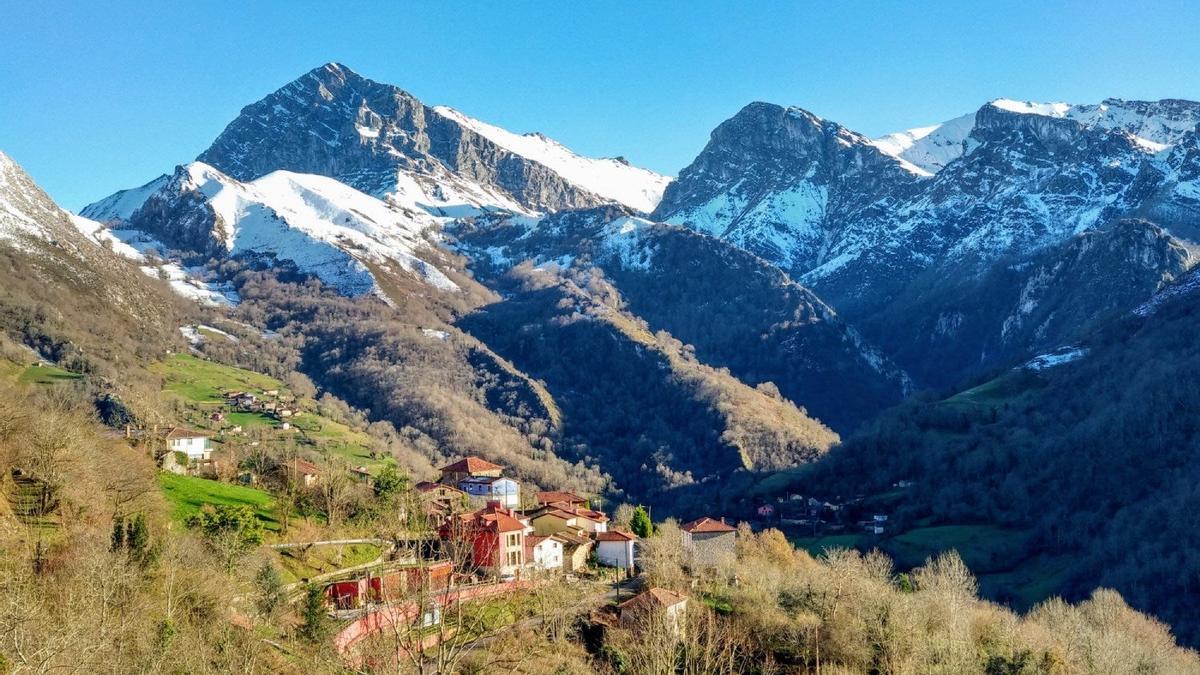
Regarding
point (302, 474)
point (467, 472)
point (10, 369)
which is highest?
point (10, 369)

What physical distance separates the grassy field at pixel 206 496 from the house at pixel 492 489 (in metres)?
38.0

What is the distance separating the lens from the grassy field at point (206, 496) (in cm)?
7662

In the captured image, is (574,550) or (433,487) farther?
(433,487)

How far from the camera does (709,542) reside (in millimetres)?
96000

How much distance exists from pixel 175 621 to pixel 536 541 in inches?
1649

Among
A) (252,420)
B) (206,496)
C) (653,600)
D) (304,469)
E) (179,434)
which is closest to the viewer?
(653,600)

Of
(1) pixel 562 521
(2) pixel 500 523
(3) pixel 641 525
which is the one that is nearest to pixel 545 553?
(2) pixel 500 523

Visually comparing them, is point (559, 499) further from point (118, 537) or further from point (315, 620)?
point (118, 537)

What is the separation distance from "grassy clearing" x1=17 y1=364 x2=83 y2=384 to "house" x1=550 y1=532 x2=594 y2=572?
4248 inches

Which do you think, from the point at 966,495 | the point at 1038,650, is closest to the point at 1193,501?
the point at 966,495

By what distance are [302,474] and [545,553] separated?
95.2ft

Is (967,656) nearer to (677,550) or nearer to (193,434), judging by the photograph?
(677,550)

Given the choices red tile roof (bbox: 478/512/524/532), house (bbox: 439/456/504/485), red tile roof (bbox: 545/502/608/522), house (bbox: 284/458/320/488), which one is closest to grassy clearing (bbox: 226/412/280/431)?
house (bbox: 439/456/504/485)

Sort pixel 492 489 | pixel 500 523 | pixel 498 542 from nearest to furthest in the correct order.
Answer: pixel 498 542 → pixel 500 523 → pixel 492 489
